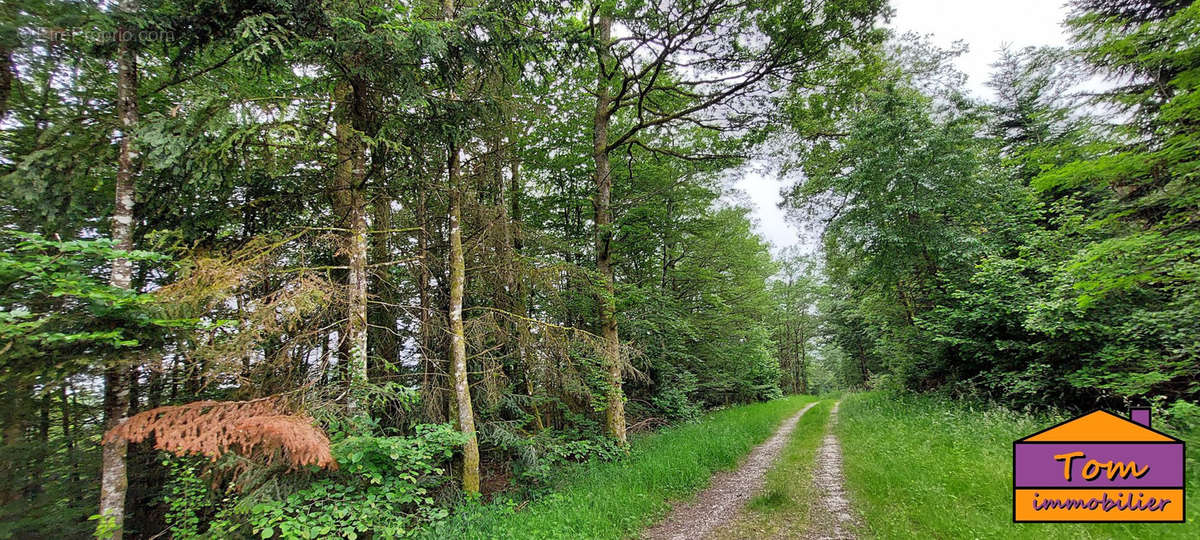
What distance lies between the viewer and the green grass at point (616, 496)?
4.70 metres

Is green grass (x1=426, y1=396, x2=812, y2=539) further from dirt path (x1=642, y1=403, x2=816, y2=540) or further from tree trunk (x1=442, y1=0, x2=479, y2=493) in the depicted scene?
tree trunk (x1=442, y1=0, x2=479, y2=493)

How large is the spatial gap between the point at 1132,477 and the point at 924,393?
32.6ft

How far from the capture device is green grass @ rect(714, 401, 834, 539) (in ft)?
14.6

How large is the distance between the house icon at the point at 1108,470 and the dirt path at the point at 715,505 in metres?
3.13

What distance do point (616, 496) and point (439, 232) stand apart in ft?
19.5

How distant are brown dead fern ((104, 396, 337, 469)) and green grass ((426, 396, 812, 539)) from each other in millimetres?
1893

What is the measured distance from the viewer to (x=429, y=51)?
4.59 m

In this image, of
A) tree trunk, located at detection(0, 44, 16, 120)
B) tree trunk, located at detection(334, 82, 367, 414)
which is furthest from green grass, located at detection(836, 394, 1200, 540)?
tree trunk, located at detection(0, 44, 16, 120)

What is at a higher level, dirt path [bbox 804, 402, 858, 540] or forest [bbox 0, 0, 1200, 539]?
forest [bbox 0, 0, 1200, 539]

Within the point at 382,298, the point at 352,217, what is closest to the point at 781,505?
the point at 382,298

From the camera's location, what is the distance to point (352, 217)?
546 cm

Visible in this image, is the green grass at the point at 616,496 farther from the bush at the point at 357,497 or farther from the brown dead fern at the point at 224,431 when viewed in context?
the brown dead fern at the point at 224,431

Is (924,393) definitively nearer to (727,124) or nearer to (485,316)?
(727,124)

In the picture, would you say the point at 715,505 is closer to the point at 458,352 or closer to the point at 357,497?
the point at 458,352
